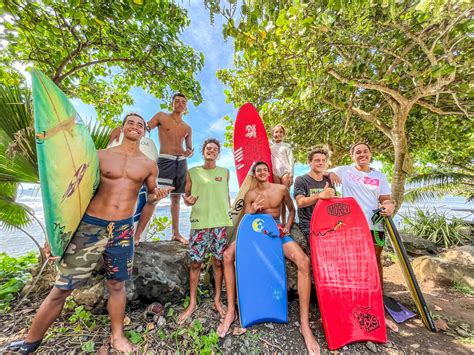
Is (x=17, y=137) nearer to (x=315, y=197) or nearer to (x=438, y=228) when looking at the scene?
(x=315, y=197)

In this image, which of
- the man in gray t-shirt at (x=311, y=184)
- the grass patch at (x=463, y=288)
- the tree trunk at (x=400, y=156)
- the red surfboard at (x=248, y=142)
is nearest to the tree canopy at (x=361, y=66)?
the tree trunk at (x=400, y=156)

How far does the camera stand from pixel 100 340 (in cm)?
194

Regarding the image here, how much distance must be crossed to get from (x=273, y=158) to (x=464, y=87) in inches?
145

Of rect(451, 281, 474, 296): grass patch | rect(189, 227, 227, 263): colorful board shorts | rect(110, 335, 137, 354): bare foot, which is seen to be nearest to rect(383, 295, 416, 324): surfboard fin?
rect(451, 281, 474, 296): grass patch

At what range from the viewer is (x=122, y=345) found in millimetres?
1824

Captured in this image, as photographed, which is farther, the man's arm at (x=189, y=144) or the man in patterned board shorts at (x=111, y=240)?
the man's arm at (x=189, y=144)

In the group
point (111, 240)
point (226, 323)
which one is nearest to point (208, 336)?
point (226, 323)

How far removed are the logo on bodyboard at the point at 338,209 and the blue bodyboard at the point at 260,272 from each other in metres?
0.76

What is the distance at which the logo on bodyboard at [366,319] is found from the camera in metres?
2.14

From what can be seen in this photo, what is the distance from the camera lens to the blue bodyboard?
2.23 meters

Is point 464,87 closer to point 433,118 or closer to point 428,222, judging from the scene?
point 433,118

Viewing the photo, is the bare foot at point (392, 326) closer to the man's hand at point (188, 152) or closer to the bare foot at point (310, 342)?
the bare foot at point (310, 342)

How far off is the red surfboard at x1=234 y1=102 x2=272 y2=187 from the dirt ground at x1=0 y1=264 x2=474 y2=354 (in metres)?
2.40

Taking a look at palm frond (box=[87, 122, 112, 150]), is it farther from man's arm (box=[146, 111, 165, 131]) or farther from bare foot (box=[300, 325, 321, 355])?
bare foot (box=[300, 325, 321, 355])
